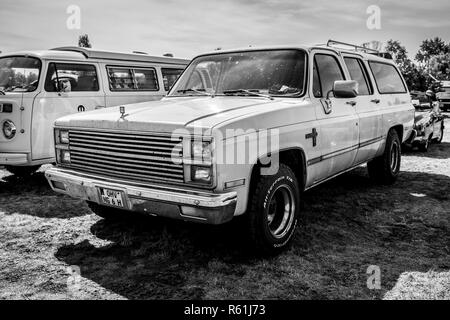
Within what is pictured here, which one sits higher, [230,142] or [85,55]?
[85,55]

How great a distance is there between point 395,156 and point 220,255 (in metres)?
4.15

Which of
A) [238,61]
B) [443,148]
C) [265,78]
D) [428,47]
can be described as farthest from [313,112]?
[428,47]

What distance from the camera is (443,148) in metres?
10.4

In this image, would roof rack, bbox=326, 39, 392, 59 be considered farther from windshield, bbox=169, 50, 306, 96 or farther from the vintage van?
the vintage van

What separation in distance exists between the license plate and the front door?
189cm

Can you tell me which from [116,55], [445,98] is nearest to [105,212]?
[116,55]

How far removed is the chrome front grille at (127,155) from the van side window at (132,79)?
143 inches

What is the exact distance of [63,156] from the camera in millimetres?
3969

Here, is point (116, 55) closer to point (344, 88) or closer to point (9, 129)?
point (9, 129)

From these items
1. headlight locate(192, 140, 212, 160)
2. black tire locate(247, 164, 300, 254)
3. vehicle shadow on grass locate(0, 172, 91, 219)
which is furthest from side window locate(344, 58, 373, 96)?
vehicle shadow on grass locate(0, 172, 91, 219)

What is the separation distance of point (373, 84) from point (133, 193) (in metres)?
3.92

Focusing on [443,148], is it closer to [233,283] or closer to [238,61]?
[238,61]

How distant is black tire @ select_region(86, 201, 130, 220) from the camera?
454cm

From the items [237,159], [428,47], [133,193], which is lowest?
[133,193]
